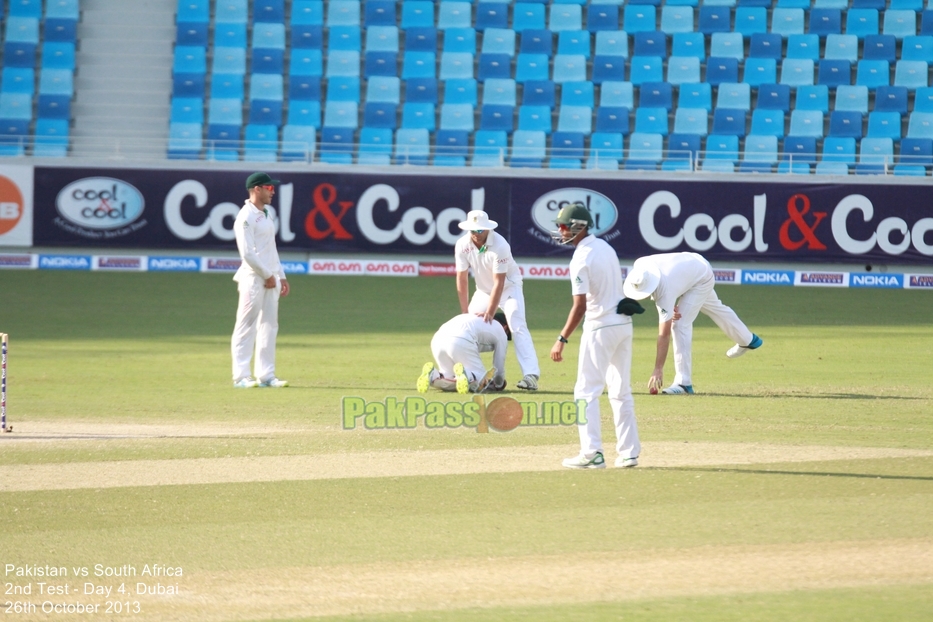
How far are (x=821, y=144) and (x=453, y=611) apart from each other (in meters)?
25.1

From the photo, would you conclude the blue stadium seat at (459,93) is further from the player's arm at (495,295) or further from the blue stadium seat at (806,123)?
the player's arm at (495,295)

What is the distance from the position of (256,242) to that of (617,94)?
18262mm

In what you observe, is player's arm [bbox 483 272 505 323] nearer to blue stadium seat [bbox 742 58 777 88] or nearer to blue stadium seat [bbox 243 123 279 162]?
blue stadium seat [bbox 243 123 279 162]

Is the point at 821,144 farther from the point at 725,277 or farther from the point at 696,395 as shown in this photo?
the point at 696,395

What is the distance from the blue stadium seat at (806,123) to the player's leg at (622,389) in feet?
70.4

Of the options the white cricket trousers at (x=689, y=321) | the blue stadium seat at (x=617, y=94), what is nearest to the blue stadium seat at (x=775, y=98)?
the blue stadium seat at (x=617, y=94)

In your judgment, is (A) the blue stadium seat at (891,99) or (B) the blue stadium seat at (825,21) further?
(B) the blue stadium seat at (825,21)

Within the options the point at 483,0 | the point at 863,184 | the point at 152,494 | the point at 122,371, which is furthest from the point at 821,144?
the point at 152,494

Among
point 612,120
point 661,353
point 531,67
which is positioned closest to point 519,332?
point 661,353

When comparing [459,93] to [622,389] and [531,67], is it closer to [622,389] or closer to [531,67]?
[531,67]

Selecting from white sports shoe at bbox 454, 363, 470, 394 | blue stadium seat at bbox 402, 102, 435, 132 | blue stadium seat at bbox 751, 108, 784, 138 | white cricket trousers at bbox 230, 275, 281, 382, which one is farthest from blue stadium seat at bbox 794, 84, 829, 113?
white cricket trousers at bbox 230, 275, 281, 382

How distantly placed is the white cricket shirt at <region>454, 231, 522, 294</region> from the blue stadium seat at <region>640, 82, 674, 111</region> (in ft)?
56.3

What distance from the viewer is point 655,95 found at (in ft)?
93.5

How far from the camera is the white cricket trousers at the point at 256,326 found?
12.1m
